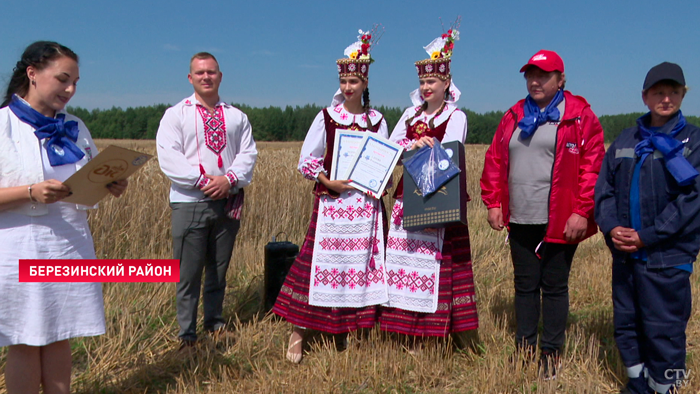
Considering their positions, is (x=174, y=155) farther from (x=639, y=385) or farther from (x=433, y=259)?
(x=639, y=385)

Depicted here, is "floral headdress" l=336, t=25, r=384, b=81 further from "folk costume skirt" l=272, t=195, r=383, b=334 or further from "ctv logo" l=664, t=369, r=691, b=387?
"ctv logo" l=664, t=369, r=691, b=387

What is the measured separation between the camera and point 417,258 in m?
3.60

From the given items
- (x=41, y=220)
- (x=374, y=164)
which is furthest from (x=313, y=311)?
(x=41, y=220)

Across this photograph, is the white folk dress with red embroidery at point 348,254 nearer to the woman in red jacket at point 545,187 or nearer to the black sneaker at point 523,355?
the woman in red jacket at point 545,187

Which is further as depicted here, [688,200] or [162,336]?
[162,336]

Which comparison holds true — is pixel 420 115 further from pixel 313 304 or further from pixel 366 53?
pixel 313 304

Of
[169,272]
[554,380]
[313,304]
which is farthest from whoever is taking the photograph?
[169,272]

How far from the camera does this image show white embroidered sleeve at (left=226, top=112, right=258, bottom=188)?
3.77 meters

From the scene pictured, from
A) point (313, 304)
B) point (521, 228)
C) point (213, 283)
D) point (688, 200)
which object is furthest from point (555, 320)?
point (213, 283)

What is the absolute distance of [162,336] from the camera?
13.2 ft

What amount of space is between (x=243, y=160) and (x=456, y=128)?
1.55 m

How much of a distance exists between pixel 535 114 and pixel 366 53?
1261 mm

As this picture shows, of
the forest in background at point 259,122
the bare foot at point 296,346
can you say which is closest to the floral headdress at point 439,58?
the bare foot at point 296,346

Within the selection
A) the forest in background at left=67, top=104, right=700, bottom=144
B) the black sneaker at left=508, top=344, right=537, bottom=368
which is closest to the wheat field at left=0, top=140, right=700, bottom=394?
the black sneaker at left=508, top=344, right=537, bottom=368
